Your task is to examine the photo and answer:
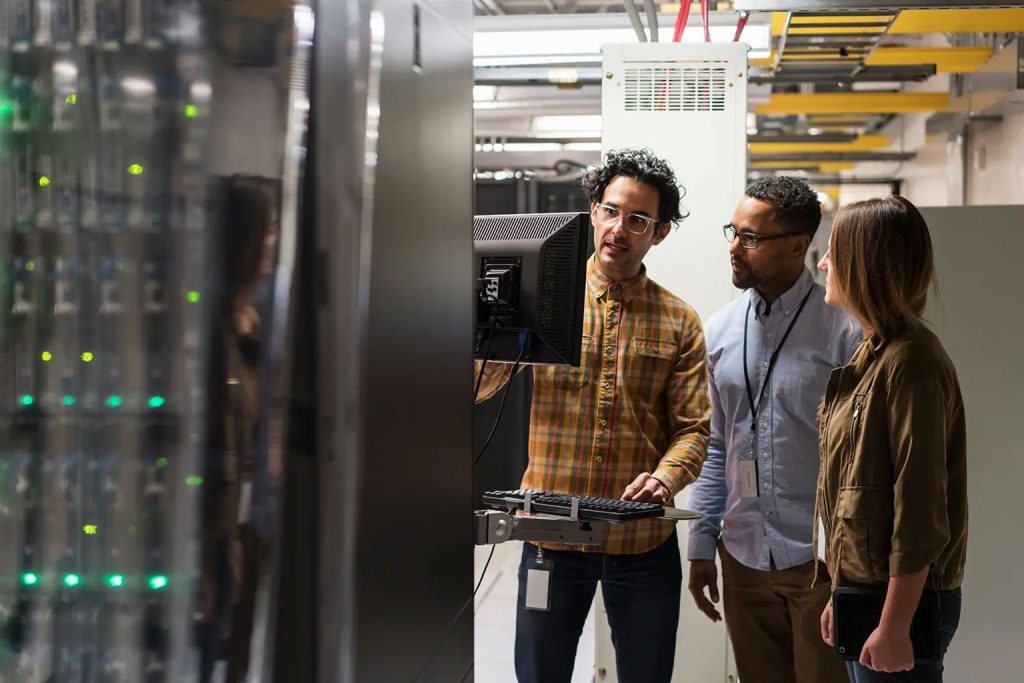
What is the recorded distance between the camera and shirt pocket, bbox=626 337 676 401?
2207 millimetres

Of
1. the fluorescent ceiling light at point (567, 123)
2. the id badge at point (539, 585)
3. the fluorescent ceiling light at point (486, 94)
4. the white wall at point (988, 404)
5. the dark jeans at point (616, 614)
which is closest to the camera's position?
the id badge at point (539, 585)

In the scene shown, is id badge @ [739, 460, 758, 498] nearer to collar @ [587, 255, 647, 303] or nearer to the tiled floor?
collar @ [587, 255, 647, 303]

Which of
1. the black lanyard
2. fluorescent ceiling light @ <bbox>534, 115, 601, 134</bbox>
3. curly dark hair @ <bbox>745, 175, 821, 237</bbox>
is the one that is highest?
fluorescent ceiling light @ <bbox>534, 115, 601, 134</bbox>

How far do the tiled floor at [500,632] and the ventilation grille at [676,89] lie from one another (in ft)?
6.78

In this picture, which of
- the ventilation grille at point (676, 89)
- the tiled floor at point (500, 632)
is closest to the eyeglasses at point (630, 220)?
the ventilation grille at point (676, 89)

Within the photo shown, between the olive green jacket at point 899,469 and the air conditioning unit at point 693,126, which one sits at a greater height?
the air conditioning unit at point 693,126

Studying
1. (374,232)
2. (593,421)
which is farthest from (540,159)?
(374,232)

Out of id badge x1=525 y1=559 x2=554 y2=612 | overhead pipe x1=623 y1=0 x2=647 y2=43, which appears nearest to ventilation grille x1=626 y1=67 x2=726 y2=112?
overhead pipe x1=623 y1=0 x2=647 y2=43

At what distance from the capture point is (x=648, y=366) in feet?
7.29

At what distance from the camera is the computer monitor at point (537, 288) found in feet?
6.23

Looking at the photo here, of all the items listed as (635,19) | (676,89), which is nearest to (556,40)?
(635,19)

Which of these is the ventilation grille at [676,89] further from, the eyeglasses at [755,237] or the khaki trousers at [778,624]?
the khaki trousers at [778,624]

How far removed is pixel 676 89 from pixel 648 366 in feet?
4.35

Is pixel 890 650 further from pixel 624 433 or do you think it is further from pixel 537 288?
pixel 537 288
